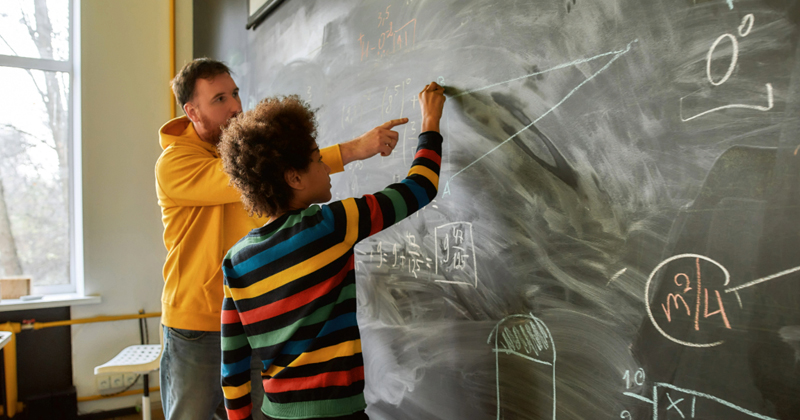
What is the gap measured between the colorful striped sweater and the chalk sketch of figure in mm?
328

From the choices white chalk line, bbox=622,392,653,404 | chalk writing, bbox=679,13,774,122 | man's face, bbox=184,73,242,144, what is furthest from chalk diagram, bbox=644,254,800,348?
man's face, bbox=184,73,242,144

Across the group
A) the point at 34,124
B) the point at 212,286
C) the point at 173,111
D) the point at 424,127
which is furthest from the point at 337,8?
the point at 34,124

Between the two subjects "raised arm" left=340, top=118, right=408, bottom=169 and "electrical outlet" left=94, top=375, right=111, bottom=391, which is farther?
"electrical outlet" left=94, top=375, right=111, bottom=391

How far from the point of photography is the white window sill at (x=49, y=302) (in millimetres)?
2711

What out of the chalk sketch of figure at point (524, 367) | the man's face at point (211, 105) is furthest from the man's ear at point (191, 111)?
the chalk sketch of figure at point (524, 367)

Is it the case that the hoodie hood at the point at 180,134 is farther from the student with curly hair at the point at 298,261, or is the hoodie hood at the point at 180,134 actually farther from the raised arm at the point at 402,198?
the raised arm at the point at 402,198

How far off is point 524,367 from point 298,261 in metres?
0.53

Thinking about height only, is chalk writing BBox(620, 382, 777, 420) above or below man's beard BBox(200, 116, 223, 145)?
below

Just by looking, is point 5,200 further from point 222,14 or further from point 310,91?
point 310,91

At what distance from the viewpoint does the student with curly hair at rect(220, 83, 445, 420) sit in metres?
0.90

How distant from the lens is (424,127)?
1140 millimetres

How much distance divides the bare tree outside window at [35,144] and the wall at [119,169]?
31cm

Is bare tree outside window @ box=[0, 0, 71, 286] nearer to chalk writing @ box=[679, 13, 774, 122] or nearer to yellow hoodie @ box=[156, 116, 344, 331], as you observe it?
yellow hoodie @ box=[156, 116, 344, 331]

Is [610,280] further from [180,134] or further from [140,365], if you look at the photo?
[140,365]
